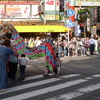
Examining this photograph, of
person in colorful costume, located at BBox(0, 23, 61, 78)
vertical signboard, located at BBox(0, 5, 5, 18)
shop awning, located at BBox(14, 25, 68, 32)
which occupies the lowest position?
person in colorful costume, located at BBox(0, 23, 61, 78)

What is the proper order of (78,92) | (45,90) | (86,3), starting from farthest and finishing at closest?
1. (86,3)
2. (45,90)
3. (78,92)

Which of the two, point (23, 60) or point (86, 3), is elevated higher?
point (86, 3)

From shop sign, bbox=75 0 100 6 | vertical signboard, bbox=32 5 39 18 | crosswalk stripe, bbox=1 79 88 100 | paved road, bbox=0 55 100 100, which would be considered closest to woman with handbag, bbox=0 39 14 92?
paved road, bbox=0 55 100 100

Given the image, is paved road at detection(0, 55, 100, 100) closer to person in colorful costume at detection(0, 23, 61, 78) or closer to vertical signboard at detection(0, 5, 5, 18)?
person in colorful costume at detection(0, 23, 61, 78)

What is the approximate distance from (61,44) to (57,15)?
34.1ft

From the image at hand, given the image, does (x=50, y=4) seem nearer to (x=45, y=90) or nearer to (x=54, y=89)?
(x=54, y=89)

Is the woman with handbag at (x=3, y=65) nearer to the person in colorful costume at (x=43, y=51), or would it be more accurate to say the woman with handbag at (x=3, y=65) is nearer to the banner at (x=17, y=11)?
the person in colorful costume at (x=43, y=51)

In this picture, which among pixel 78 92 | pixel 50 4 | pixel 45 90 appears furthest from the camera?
pixel 50 4

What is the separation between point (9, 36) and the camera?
9938mm

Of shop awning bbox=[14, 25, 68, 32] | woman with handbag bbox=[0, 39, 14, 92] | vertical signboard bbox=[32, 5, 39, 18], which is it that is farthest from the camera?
vertical signboard bbox=[32, 5, 39, 18]

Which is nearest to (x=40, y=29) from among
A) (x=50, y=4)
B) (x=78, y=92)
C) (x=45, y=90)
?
(x=50, y=4)

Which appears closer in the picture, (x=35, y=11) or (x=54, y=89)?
(x=54, y=89)

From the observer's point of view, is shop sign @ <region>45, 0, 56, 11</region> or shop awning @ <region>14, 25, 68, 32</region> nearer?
shop awning @ <region>14, 25, 68, 32</region>

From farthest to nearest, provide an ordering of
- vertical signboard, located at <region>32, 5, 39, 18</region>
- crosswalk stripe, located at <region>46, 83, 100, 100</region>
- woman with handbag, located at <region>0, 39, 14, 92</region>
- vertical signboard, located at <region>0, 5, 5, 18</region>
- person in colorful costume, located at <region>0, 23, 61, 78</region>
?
vertical signboard, located at <region>32, 5, 39, 18</region> < vertical signboard, located at <region>0, 5, 5, 18</region> < person in colorful costume, located at <region>0, 23, 61, 78</region> < woman with handbag, located at <region>0, 39, 14, 92</region> < crosswalk stripe, located at <region>46, 83, 100, 100</region>
